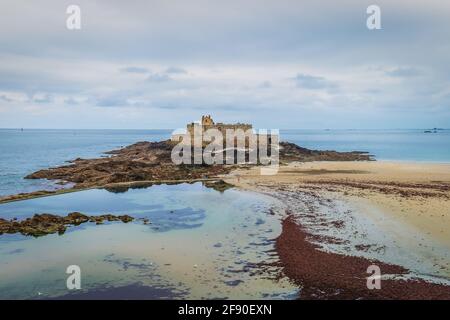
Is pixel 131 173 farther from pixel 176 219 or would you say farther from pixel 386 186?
pixel 386 186

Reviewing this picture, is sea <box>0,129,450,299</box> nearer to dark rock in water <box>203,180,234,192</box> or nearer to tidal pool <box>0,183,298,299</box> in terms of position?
tidal pool <box>0,183,298,299</box>

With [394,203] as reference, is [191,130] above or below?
above

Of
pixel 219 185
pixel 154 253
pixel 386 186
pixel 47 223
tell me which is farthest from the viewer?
pixel 219 185

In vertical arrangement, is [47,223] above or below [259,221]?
above

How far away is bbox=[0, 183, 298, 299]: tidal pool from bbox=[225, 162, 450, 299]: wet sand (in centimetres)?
168

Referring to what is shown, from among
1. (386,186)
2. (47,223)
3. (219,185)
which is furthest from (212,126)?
(47,223)

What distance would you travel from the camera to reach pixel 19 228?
94.7ft

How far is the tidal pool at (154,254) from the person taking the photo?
1858 centimetres

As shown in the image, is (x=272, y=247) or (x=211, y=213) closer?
(x=272, y=247)

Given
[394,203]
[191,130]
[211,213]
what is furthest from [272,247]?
[191,130]

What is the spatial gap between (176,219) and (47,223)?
941 cm

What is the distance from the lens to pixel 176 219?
109ft
